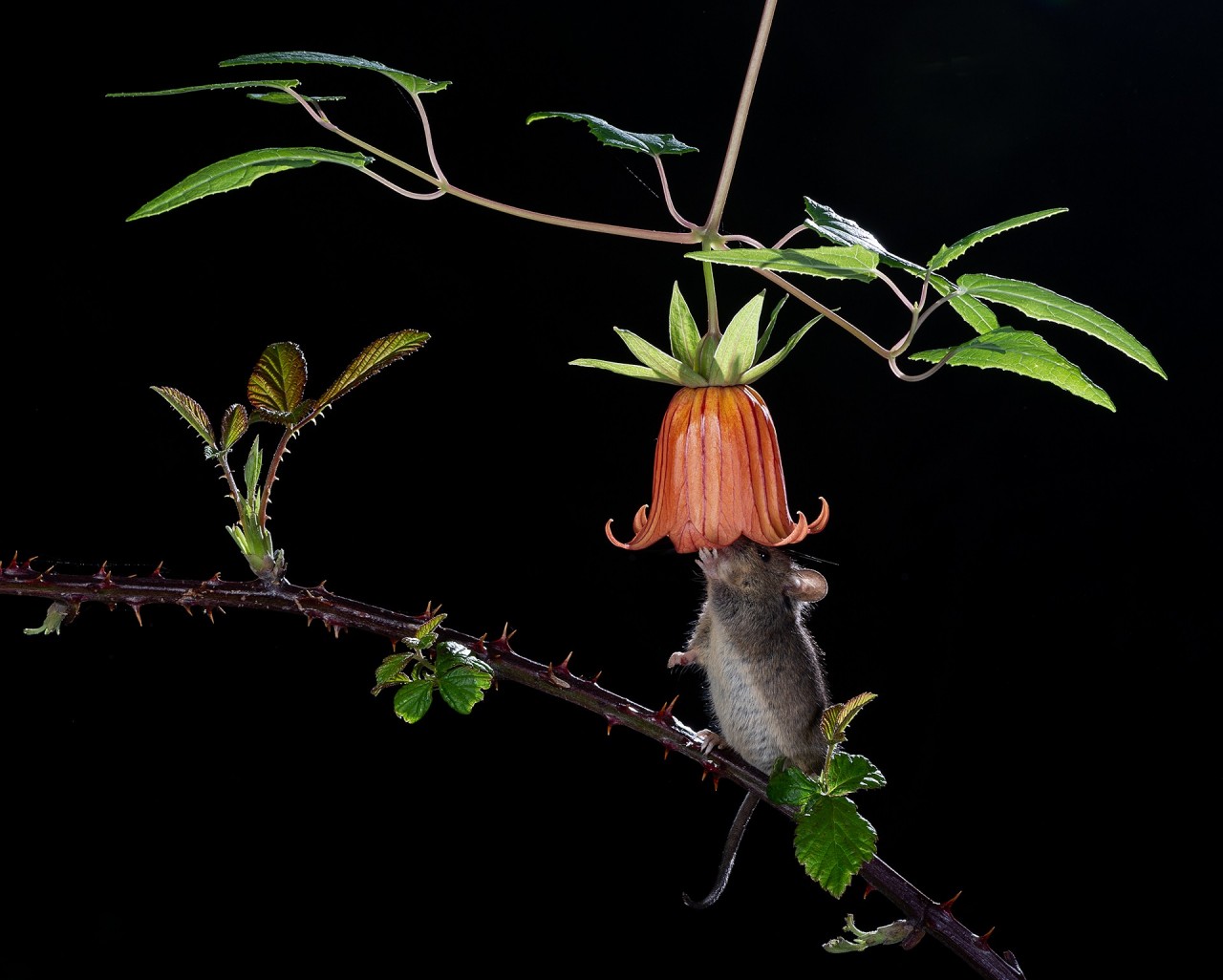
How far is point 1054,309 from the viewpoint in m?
0.89

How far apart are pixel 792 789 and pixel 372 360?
55 centimetres

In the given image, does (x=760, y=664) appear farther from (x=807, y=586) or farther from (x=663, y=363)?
(x=663, y=363)

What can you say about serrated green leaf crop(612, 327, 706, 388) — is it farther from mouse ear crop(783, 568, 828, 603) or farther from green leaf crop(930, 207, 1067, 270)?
mouse ear crop(783, 568, 828, 603)

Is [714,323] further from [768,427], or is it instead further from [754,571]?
[754,571]

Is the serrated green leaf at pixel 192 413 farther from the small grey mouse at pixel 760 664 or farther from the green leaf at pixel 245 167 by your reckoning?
the small grey mouse at pixel 760 664

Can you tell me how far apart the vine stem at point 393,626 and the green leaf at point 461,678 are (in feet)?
0.20

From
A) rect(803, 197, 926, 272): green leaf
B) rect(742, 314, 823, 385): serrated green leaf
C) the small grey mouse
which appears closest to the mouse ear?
the small grey mouse

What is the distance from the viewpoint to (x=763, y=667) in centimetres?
127

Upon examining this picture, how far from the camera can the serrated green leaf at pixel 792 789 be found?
A: 103 cm

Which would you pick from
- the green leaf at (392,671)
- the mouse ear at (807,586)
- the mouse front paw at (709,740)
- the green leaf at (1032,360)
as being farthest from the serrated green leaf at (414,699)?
the green leaf at (1032,360)

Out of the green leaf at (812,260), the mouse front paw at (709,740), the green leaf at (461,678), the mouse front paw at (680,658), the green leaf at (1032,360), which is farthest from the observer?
the mouse front paw at (680,658)

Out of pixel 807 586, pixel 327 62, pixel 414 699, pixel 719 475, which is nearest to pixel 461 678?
pixel 414 699

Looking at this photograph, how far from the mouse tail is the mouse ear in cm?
26

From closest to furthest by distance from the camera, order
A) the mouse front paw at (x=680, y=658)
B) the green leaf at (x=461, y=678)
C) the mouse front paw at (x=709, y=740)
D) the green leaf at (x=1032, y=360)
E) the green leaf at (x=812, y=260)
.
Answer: the green leaf at (x=812, y=260) → the green leaf at (x=1032, y=360) → the green leaf at (x=461, y=678) → the mouse front paw at (x=709, y=740) → the mouse front paw at (x=680, y=658)
